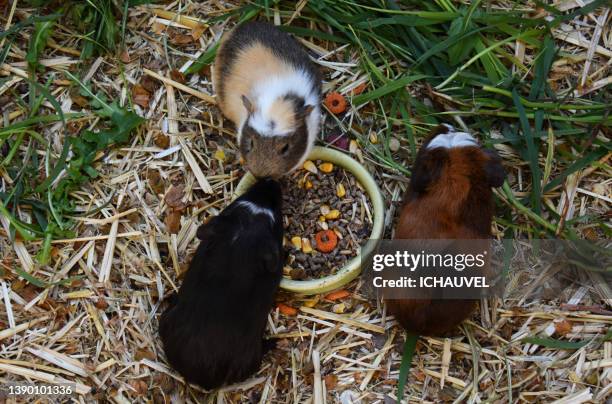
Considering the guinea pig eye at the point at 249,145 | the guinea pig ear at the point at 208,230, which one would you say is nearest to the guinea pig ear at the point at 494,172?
the guinea pig eye at the point at 249,145

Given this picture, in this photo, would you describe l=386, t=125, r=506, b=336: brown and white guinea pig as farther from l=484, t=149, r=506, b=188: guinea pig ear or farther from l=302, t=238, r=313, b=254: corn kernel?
l=302, t=238, r=313, b=254: corn kernel

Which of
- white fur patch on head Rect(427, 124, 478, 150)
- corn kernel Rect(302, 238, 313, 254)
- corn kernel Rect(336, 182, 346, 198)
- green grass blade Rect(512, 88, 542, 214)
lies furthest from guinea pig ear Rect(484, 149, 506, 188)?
corn kernel Rect(302, 238, 313, 254)

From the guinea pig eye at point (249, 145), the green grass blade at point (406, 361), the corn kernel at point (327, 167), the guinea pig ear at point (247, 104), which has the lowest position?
the green grass blade at point (406, 361)

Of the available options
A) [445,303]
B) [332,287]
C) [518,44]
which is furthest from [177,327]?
[518,44]

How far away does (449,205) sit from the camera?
3.94 meters

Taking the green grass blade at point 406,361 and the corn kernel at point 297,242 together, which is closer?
the green grass blade at point 406,361

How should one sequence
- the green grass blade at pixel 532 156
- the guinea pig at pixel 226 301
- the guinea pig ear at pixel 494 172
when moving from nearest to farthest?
the guinea pig at pixel 226 301, the guinea pig ear at pixel 494 172, the green grass blade at pixel 532 156

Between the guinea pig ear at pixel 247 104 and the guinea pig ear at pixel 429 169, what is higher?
the guinea pig ear at pixel 247 104

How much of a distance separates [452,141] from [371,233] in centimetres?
80

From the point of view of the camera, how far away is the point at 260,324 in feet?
13.0

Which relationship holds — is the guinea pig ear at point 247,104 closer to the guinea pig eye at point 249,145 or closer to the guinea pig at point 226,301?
the guinea pig eye at point 249,145

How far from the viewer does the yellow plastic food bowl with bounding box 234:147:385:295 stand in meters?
4.21

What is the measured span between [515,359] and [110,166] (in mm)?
2943

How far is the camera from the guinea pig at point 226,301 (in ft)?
12.6
